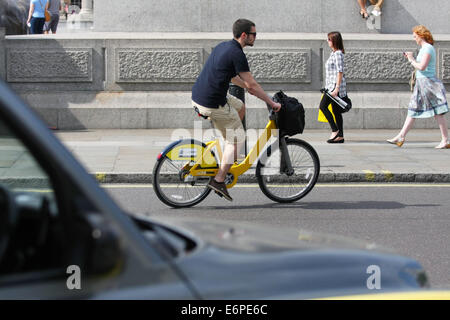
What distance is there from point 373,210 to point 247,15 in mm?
7513

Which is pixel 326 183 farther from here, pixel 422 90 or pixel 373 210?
pixel 422 90

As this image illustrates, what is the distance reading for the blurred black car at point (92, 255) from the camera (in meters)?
1.78

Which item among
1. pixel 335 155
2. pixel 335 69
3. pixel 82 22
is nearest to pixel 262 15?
pixel 335 69

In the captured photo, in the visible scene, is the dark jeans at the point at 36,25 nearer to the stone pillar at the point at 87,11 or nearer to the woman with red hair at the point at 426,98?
the stone pillar at the point at 87,11

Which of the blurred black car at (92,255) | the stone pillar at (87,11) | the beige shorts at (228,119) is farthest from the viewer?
the stone pillar at (87,11)

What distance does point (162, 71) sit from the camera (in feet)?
47.1

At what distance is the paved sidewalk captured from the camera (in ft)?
32.1

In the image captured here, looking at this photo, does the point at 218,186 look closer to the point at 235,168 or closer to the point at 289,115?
the point at 235,168

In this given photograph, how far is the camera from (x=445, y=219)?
7500mm

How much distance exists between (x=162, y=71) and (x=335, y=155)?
4.30 meters

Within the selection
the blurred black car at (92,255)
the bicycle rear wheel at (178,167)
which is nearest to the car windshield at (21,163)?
the blurred black car at (92,255)

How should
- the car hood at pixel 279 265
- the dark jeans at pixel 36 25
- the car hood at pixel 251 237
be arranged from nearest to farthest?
the car hood at pixel 279 265, the car hood at pixel 251 237, the dark jeans at pixel 36 25

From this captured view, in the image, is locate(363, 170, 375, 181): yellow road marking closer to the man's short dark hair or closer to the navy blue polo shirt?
the navy blue polo shirt
